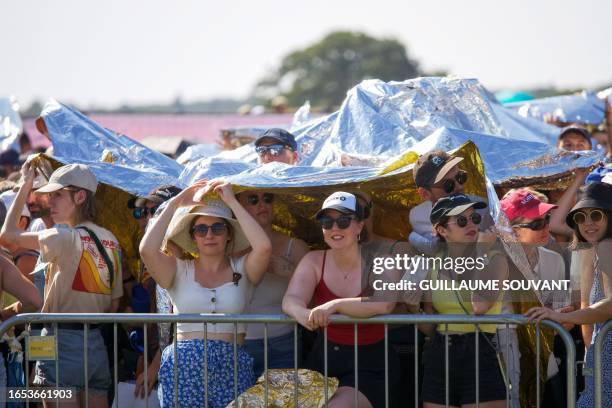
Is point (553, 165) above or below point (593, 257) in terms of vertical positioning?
above

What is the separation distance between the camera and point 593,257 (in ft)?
19.1

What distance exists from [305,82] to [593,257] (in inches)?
2883

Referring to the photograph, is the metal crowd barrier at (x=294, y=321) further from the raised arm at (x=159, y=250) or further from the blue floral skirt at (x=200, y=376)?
the raised arm at (x=159, y=250)

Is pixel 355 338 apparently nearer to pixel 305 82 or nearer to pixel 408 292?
pixel 408 292

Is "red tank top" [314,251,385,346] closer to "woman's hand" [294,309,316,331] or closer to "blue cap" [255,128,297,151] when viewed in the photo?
"woman's hand" [294,309,316,331]

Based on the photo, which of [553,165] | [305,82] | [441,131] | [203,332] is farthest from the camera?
[305,82]

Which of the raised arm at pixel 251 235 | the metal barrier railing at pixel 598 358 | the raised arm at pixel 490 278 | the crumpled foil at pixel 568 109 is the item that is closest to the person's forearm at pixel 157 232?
the raised arm at pixel 251 235

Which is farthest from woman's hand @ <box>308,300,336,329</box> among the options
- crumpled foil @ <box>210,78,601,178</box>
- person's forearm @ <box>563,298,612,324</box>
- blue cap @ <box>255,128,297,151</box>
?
blue cap @ <box>255,128,297,151</box>

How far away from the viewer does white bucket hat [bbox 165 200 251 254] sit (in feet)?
20.2

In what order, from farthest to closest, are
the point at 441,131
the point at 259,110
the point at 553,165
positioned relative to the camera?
1. the point at 259,110
2. the point at 553,165
3. the point at 441,131

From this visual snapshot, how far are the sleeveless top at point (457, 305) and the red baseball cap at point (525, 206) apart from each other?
0.74m

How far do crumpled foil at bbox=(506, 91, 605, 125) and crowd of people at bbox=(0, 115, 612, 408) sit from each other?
4187mm

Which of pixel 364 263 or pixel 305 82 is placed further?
pixel 305 82

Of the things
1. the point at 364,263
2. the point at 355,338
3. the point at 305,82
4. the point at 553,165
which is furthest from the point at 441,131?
the point at 305,82
